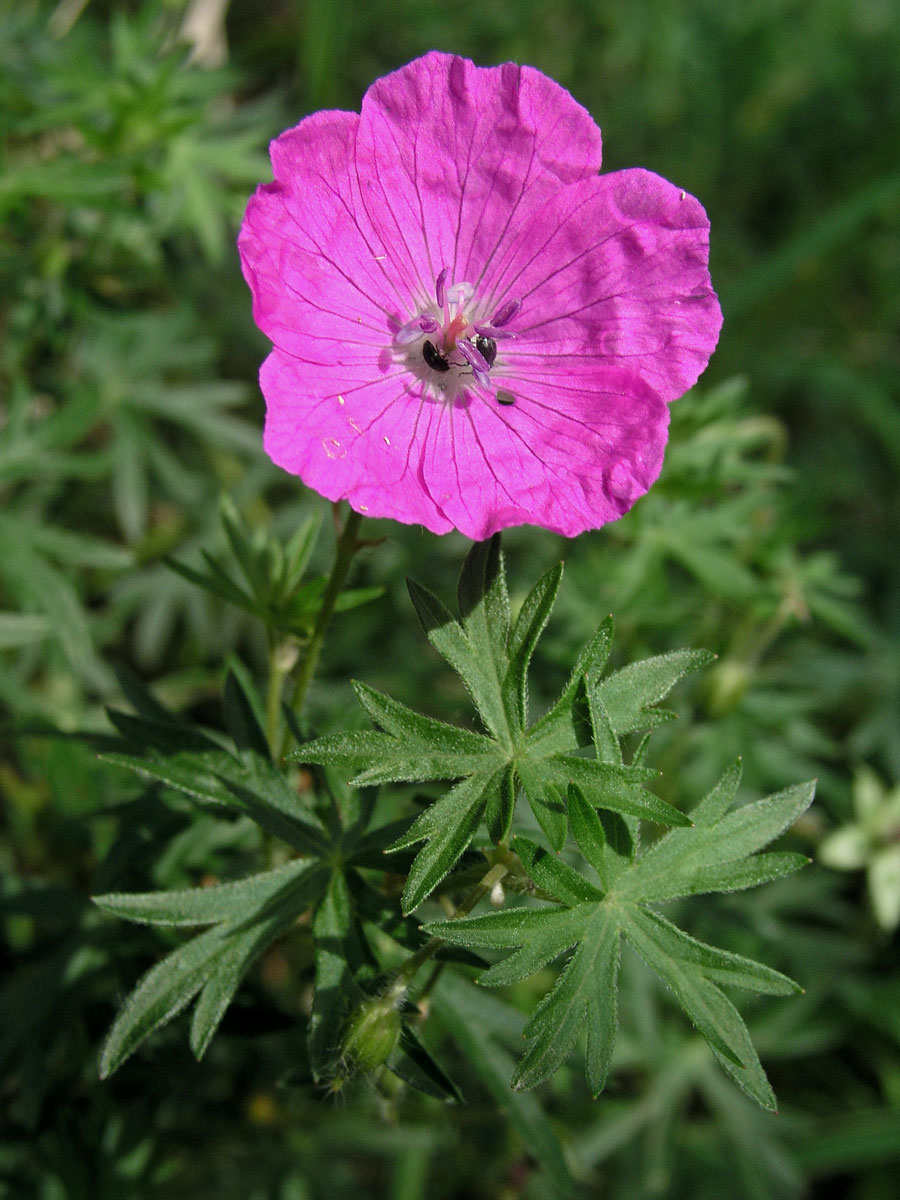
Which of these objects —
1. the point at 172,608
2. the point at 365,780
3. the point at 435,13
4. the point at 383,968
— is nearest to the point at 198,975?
the point at 383,968

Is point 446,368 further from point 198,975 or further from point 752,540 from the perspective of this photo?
point 752,540

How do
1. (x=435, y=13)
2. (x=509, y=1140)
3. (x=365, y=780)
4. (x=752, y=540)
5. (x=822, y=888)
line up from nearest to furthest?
(x=365, y=780)
(x=509, y=1140)
(x=752, y=540)
(x=822, y=888)
(x=435, y=13)

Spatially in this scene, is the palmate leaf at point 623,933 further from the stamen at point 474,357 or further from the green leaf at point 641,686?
the stamen at point 474,357

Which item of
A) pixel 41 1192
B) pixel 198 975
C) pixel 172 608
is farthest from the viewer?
pixel 172 608

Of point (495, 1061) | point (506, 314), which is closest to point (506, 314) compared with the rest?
point (506, 314)

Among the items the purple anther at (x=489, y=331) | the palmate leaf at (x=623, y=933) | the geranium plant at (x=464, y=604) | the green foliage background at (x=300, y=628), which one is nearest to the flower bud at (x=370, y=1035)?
the geranium plant at (x=464, y=604)

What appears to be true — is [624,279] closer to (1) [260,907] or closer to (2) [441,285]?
(2) [441,285]
